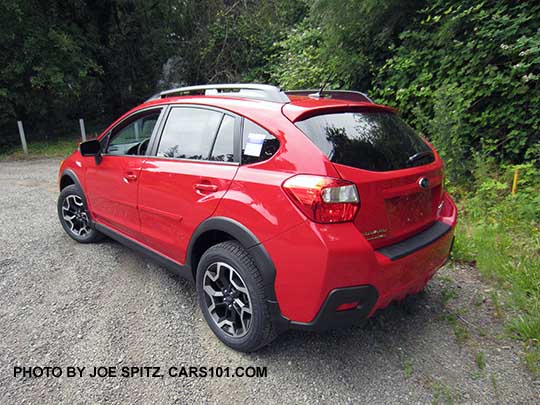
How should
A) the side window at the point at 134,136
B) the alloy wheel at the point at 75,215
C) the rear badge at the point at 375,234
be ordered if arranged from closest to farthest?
1. the rear badge at the point at 375,234
2. the side window at the point at 134,136
3. the alloy wheel at the point at 75,215

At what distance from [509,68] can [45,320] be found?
19.0ft

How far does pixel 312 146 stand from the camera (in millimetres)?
1956

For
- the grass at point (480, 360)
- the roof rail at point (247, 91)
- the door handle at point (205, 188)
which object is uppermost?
the roof rail at point (247, 91)

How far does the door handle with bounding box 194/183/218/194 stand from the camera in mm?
2300

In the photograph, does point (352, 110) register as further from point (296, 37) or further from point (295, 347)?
point (296, 37)

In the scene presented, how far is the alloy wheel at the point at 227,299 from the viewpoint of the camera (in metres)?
2.23

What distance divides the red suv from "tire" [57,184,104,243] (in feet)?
4.42

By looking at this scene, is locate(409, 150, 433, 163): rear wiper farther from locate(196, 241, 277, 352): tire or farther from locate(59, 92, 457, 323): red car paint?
locate(196, 241, 277, 352): tire

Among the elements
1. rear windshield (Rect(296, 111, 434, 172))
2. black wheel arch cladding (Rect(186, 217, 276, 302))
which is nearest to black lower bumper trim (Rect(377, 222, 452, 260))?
rear windshield (Rect(296, 111, 434, 172))

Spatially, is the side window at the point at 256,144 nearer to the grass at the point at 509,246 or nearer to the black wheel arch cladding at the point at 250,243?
the black wheel arch cladding at the point at 250,243

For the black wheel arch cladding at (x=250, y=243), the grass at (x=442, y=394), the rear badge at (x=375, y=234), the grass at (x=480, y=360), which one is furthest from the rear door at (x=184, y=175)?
the grass at (x=480, y=360)

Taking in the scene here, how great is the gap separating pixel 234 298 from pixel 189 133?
4.35ft

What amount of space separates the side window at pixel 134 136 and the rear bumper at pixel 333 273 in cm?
181

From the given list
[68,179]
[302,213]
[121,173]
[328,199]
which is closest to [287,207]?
[302,213]
